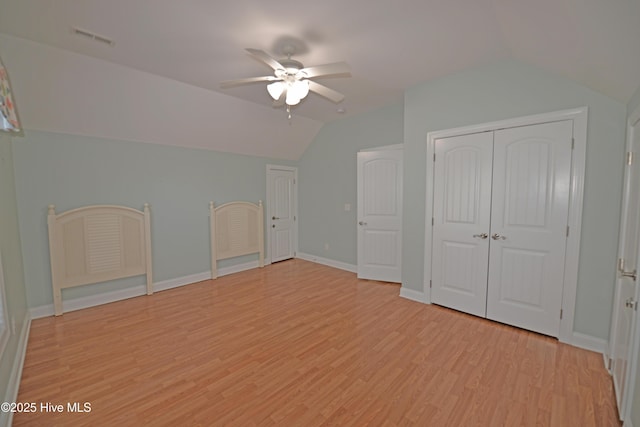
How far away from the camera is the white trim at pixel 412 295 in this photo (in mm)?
3503

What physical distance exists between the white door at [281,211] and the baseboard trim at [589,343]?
4.54 m

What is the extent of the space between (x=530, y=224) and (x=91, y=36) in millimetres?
4408

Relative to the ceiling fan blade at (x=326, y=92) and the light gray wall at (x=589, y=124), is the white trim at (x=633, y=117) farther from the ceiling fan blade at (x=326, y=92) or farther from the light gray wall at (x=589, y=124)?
the ceiling fan blade at (x=326, y=92)

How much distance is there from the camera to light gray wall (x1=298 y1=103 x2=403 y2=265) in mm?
4469

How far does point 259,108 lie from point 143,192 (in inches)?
84.1

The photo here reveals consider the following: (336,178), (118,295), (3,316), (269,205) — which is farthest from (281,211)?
(3,316)

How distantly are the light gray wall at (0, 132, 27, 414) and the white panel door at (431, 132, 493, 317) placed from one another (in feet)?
12.7

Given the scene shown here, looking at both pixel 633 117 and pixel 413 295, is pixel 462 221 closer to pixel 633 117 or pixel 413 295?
pixel 413 295

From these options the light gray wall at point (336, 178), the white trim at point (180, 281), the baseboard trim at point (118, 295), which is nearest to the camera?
the baseboard trim at point (118, 295)

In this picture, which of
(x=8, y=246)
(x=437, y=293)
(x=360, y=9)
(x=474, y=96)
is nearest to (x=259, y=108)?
(x=360, y=9)

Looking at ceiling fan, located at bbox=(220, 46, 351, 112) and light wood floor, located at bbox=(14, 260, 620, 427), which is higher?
ceiling fan, located at bbox=(220, 46, 351, 112)

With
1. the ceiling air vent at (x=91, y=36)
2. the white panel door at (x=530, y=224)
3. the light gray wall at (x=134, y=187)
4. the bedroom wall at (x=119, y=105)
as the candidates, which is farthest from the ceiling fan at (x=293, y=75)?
the light gray wall at (x=134, y=187)

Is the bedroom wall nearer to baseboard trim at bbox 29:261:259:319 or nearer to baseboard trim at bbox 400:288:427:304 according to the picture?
baseboard trim at bbox 29:261:259:319

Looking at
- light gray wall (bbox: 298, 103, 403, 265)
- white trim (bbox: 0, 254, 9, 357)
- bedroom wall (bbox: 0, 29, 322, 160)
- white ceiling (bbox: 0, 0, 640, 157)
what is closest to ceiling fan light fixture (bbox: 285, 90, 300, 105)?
white ceiling (bbox: 0, 0, 640, 157)
